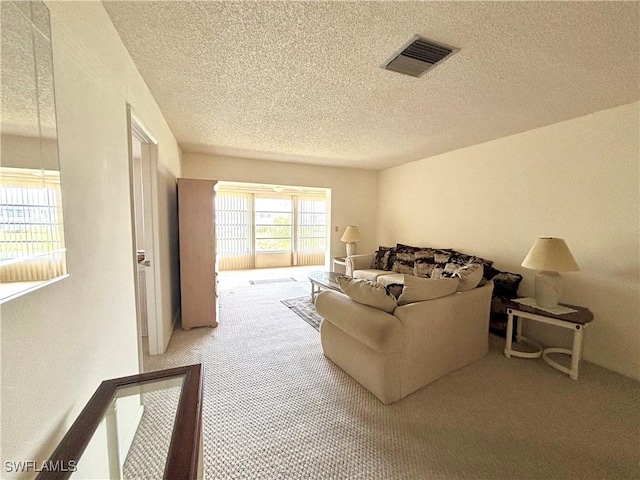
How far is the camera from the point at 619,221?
226 cm

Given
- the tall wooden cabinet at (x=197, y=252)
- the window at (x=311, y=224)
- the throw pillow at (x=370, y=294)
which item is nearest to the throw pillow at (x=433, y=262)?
the throw pillow at (x=370, y=294)

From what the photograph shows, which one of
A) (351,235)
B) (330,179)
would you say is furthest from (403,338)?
(330,179)

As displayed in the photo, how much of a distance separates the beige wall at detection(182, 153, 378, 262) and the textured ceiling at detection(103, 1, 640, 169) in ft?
4.35

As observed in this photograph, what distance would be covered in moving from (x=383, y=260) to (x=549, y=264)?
8.25ft

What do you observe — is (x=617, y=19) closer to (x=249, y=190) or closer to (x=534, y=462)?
(x=534, y=462)

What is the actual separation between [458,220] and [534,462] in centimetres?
291

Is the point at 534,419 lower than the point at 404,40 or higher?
lower

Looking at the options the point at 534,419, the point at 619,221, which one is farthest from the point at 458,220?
the point at 534,419

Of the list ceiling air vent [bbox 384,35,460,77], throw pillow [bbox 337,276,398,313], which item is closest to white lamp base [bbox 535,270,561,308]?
throw pillow [bbox 337,276,398,313]

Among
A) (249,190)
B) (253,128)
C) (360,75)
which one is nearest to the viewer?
(360,75)

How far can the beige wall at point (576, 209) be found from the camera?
2221 mm

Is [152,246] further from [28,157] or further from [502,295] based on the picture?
[502,295]

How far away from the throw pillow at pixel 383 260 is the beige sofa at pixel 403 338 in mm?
2095

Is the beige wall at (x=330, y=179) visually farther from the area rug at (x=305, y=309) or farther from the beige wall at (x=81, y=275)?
the beige wall at (x=81, y=275)
